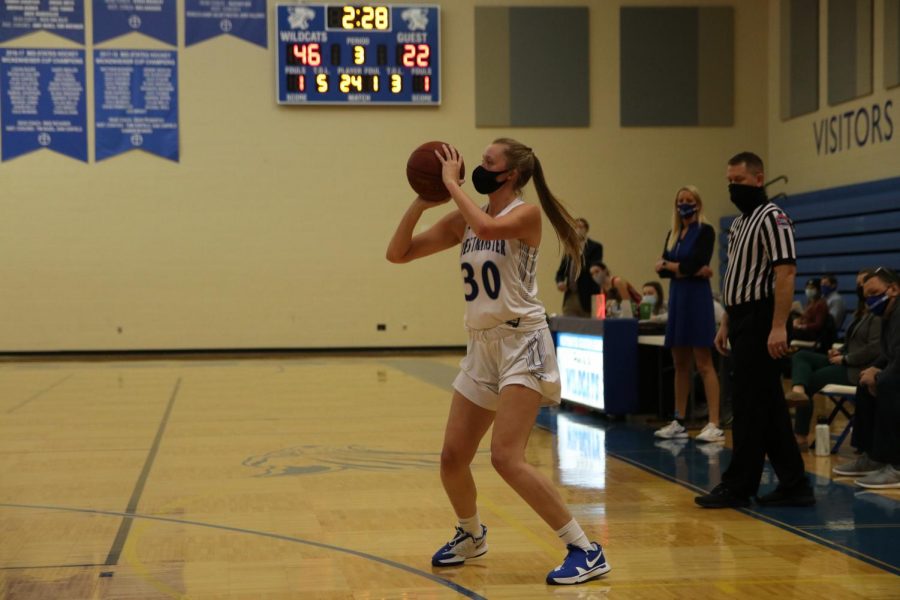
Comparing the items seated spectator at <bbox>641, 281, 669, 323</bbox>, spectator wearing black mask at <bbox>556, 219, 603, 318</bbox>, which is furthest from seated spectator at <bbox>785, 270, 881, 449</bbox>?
spectator wearing black mask at <bbox>556, 219, 603, 318</bbox>

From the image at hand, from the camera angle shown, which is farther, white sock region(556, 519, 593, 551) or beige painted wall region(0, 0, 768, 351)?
beige painted wall region(0, 0, 768, 351)

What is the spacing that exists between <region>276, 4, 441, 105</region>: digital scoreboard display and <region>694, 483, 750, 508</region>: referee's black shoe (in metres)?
13.3

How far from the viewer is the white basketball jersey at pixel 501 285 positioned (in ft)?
14.1

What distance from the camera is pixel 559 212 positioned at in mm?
4445

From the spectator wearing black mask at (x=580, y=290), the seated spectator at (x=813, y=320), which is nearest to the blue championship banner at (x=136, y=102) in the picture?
the spectator wearing black mask at (x=580, y=290)

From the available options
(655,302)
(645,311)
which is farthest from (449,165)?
(655,302)

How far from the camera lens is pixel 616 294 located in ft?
35.1

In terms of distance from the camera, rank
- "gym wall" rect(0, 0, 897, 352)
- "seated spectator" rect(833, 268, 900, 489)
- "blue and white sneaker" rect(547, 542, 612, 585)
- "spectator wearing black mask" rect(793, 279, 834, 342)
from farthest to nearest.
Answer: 1. "gym wall" rect(0, 0, 897, 352)
2. "spectator wearing black mask" rect(793, 279, 834, 342)
3. "seated spectator" rect(833, 268, 900, 489)
4. "blue and white sneaker" rect(547, 542, 612, 585)

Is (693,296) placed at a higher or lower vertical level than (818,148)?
lower

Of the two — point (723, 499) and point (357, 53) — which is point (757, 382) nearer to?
point (723, 499)

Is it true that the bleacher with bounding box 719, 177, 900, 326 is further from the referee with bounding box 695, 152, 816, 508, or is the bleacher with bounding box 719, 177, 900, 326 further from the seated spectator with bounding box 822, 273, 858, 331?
the referee with bounding box 695, 152, 816, 508

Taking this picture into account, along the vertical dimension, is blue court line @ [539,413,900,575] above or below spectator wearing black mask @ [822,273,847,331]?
below

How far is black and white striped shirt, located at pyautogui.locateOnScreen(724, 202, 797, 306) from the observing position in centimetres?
561

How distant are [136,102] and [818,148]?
415 inches
